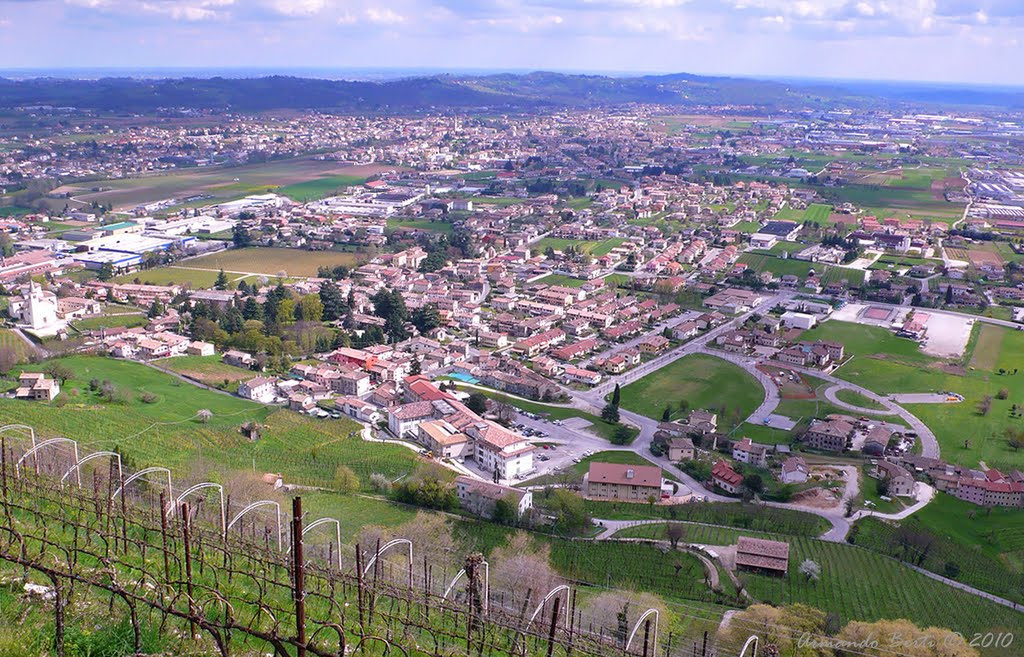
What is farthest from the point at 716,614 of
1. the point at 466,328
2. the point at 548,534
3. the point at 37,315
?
the point at 37,315

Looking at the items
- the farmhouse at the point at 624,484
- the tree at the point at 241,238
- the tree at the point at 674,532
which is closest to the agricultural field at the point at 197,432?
the farmhouse at the point at 624,484

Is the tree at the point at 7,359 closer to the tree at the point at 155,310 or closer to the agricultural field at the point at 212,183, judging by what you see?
the tree at the point at 155,310

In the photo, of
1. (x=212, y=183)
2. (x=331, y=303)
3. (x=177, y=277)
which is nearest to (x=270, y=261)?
(x=177, y=277)

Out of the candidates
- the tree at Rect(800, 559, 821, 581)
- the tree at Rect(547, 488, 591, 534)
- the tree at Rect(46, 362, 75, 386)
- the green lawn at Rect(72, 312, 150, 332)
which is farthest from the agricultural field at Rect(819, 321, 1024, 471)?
the green lawn at Rect(72, 312, 150, 332)

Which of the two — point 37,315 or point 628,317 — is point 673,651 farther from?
point 37,315

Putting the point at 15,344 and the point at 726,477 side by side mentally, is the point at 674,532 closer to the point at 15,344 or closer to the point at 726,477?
the point at 726,477

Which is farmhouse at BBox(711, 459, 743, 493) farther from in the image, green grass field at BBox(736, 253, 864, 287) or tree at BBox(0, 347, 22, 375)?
green grass field at BBox(736, 253, 864, 287)

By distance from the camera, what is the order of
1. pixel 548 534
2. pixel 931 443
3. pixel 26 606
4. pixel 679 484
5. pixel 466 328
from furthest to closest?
pixel 466 328 → pixel 931 443 → pixel 679 484 → pixel 548 534 → pixel 26 606
